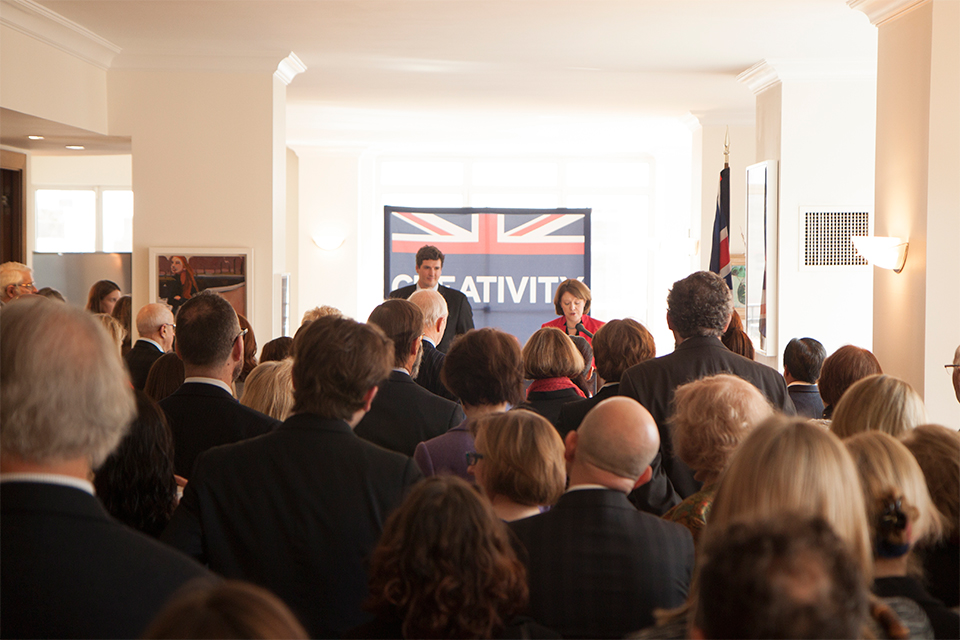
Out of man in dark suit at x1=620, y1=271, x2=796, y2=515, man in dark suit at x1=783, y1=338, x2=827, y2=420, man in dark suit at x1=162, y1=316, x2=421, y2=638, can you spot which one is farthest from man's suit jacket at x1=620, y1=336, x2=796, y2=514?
man in dark suit at x1=162, y1=316, x2=421, y2=638

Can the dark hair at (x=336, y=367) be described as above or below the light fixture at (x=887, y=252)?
below

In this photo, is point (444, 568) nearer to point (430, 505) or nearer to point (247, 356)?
point (430, 505)

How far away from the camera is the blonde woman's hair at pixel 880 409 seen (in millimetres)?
2285

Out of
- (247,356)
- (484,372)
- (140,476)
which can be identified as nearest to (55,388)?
(140,476)

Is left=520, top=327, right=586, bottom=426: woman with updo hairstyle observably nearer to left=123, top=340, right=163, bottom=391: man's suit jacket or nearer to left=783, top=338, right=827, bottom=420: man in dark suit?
left=783, top=338, right=827, bottom=420: man in dark suit

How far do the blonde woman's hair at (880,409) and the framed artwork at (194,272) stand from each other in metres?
5.09

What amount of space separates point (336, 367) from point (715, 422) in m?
0.97

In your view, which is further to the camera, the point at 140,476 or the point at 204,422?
the point at 204,422

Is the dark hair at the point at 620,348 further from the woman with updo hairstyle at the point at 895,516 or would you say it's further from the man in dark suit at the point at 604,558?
the woman with updo hairstyle at the point at 895,516

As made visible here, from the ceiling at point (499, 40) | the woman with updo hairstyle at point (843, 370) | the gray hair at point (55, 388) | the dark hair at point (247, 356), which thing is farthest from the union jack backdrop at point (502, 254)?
the gray hair at point (55, 388)

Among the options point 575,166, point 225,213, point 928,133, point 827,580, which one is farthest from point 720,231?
point 827,580

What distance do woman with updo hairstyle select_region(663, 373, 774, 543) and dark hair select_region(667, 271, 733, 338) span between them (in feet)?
3.25

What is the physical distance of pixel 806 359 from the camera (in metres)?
3.74

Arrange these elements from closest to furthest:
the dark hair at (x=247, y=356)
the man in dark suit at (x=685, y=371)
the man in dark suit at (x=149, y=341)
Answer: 1. the man in dark suit at (x=685, y=371)
2. the man in dark suit at (x=149, y=341)
3. the dark hair at (x=247, y=356)
